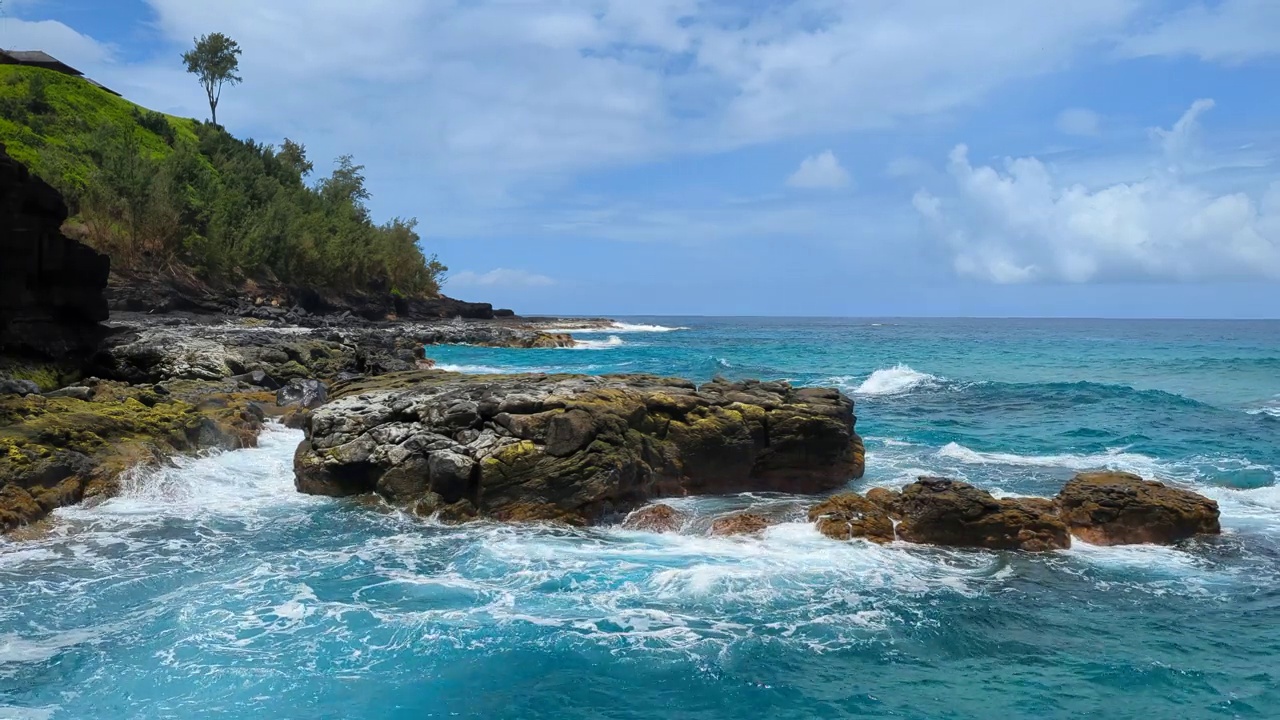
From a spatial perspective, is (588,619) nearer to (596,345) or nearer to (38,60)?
(596,345)

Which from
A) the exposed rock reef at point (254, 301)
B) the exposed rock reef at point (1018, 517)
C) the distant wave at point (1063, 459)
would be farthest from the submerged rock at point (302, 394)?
the exposed rock reef at point (254, 301)

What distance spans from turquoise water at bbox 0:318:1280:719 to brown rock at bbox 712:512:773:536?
1.06 feet

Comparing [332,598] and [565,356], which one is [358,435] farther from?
[565,356]

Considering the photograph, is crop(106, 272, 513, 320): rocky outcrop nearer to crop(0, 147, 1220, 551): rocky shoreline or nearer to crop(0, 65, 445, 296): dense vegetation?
crop(0, 65, 445, 296): dense vegetation

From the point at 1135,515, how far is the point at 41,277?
24.3 metres

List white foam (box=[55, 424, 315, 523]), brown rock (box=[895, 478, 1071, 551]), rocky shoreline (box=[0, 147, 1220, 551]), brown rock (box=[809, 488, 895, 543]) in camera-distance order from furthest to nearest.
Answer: white foam (box=[55, 424, 315, 523])
rocky shoreline (box=[0, 147, 1220, 551])
brown rock (box=[809, 488, 895, 543])
brown rock (box=[895, 478, 1071, 551])

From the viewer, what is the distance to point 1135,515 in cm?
1180

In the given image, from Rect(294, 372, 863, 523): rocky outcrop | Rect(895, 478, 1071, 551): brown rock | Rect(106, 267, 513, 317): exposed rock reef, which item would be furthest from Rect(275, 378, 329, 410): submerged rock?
Rect(106, 267, 513, 317): exposed rock reef

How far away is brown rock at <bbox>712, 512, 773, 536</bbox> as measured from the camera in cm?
1199

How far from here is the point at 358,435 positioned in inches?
548

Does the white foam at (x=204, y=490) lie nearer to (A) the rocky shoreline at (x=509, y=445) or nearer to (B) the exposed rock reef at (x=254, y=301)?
(A) the rocky shoreline at (x=509, y=445)

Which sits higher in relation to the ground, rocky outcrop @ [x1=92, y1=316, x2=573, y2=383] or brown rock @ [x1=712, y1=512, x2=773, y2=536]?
rocky outcrop @ [x1=92, y1=316, x2=573, y2=383]

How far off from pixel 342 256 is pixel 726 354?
35.2 metres

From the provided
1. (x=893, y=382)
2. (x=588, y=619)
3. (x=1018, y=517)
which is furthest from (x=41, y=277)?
(x=893, y=382)
